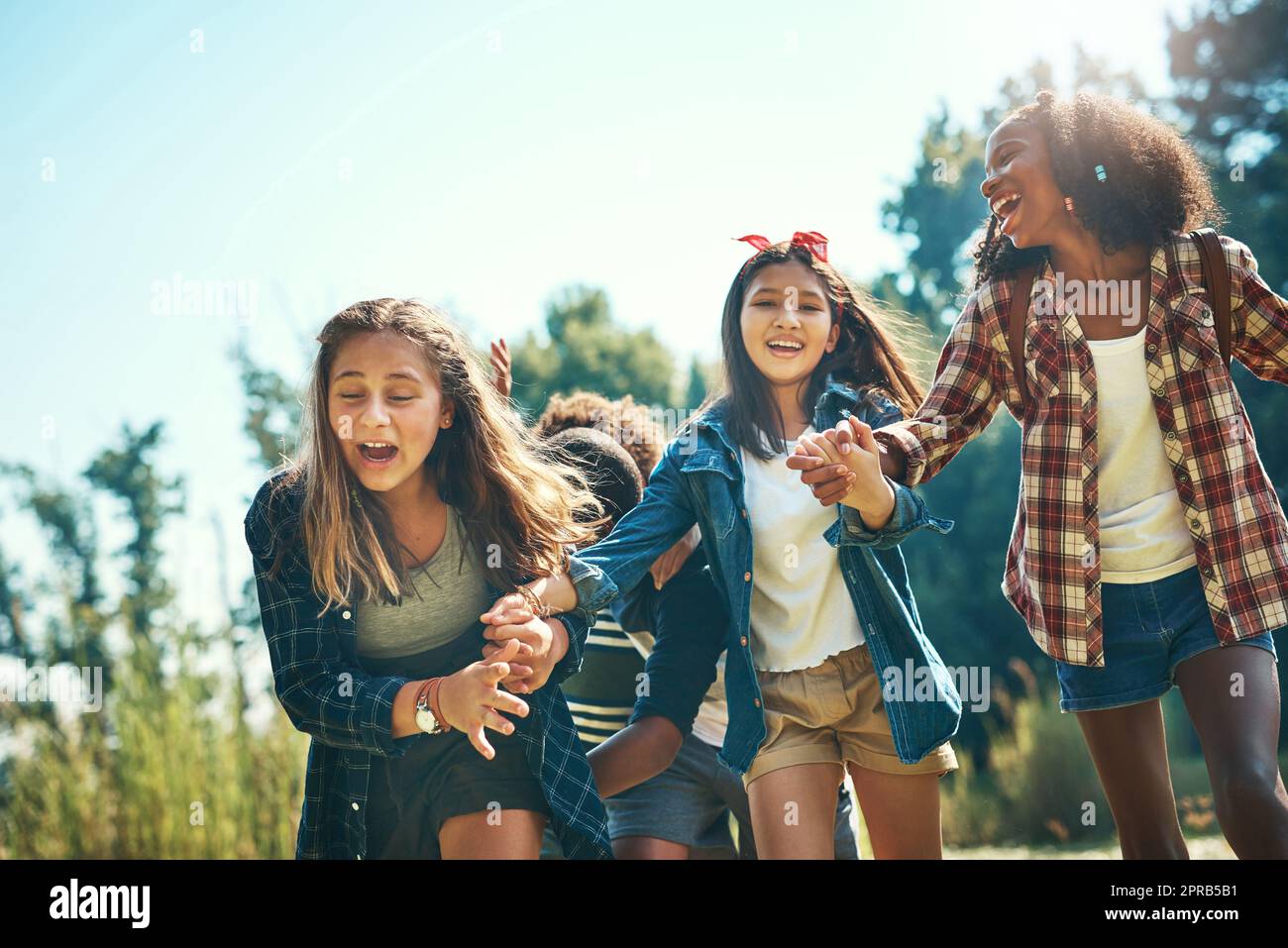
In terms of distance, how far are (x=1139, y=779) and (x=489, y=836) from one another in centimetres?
155

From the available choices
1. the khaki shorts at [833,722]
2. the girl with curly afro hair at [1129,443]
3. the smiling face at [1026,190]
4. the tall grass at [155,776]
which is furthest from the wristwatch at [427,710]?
the tall grass at [155,776]

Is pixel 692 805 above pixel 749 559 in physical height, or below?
below

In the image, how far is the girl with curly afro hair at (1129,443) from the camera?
2676 millimetres

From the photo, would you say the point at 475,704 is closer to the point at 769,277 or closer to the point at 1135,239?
the point at 769,277

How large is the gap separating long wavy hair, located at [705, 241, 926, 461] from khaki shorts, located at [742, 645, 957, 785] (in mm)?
668

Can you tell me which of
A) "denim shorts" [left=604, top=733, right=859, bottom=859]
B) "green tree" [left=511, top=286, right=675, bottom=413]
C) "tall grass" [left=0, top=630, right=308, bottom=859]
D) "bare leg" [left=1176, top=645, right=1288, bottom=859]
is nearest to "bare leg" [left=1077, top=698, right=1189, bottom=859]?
"bare leg" [left=1176, top=645, right=1288, bottom=859]

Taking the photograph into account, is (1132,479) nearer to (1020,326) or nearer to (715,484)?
(1020,326)

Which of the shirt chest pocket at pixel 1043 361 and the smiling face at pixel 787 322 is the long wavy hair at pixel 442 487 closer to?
the smiling face at pixel 787 322

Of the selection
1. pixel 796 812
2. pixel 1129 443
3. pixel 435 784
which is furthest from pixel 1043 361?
pixel 435 784

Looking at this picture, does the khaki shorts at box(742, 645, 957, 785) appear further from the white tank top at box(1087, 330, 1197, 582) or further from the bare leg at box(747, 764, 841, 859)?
the white tank top at box(1087, 330, 1197, 582)

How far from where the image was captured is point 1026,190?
A: 2963 millimetres

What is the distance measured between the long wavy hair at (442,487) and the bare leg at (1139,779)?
1403mm
